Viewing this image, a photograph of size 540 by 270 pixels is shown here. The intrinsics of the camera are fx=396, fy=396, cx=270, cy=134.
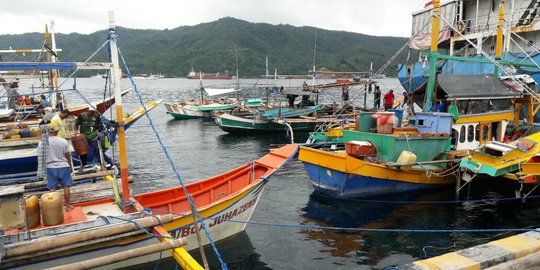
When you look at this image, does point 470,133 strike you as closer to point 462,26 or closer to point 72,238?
point 72,238

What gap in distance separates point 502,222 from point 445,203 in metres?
2.12

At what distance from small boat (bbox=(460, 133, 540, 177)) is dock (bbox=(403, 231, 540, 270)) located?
7.51 m

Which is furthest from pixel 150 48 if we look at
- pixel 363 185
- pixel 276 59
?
pixel 363 185

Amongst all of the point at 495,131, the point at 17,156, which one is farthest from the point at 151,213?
the point at 495,131

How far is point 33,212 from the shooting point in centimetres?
797

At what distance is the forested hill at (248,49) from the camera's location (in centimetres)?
13762

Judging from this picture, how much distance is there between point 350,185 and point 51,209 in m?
9.63

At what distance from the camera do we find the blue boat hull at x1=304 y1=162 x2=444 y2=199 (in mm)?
14203

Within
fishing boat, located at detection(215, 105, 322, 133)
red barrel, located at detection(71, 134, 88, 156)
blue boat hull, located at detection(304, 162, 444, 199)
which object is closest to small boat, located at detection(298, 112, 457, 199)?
blue boat hull, located at detection(304, 162, 444, 199)

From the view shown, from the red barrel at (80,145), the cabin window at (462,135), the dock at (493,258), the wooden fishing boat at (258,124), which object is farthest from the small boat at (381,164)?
the wooden fishing boat at (258,124)

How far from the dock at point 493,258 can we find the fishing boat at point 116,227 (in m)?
3.73

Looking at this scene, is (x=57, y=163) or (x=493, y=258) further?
(x=57, y=163)

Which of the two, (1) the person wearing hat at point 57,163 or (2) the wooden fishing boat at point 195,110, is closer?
(1) the person wearing hat at point 57,163

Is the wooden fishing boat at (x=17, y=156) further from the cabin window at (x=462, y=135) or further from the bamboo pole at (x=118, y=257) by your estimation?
the cabin window at (x=462, y=135)
